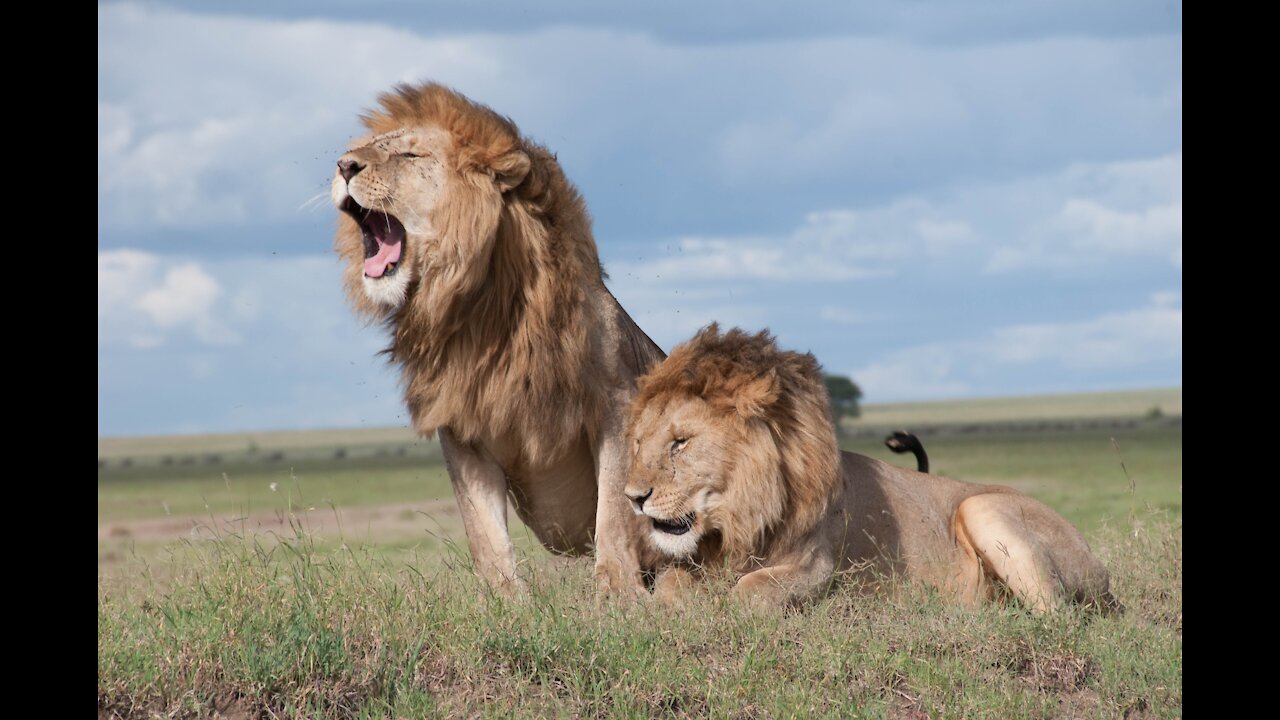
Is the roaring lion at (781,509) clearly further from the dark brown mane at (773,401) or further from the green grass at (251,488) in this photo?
the green grass at (251,488)

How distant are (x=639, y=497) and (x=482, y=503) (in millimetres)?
872

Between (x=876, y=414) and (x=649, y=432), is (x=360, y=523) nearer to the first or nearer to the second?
(x=649, y=432)

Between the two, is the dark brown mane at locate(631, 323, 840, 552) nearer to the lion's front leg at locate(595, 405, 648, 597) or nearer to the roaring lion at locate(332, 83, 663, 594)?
the lion's front leg at locate(595, 405, 648, 597)

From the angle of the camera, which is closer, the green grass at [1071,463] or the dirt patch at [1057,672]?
the dirt patch at [1057,672]

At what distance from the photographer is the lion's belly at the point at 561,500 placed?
237 inches

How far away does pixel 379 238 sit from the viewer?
5617 millimetres

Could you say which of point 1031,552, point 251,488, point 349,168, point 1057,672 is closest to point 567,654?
point 1057,672

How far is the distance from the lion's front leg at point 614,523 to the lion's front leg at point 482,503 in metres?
0.39

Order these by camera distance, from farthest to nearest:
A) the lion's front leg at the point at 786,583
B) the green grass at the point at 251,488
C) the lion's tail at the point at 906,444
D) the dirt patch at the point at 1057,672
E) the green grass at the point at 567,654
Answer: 1. the green grass at the point at 251,488
2. the lion's tail at the point at 906,444
3. the lion's front leg at the point at 786,583
4. the dirt patch at the point at 1057,672
5. the green grass at the point at 567,654

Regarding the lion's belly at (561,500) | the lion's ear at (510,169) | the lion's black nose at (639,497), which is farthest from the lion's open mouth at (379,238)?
the lion's black nose at (639,497)

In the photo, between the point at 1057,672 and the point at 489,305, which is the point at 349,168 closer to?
the point at 489,305

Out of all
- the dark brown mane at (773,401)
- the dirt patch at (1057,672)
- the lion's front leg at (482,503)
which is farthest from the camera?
the lion's front leg at (482,503)

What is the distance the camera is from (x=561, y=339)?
5.68 meters

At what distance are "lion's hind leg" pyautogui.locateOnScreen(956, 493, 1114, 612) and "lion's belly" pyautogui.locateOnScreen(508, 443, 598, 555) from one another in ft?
5.61
